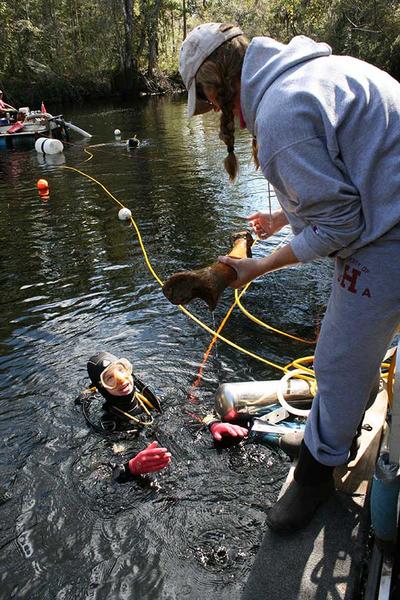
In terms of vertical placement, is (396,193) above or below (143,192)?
above

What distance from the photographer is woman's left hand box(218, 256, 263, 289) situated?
244cm

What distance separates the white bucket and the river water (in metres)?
6.69

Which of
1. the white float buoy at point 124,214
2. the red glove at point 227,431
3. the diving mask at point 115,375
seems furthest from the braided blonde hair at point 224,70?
the white float buoy at point 124,214

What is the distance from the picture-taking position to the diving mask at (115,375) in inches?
168

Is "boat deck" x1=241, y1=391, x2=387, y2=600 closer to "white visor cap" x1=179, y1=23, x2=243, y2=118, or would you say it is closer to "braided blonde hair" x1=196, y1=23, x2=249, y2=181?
A: "braided blonde hair" x1=196, y1=23, x2=249, y2=181

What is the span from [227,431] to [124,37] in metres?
40.8

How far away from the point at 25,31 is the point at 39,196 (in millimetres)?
27003

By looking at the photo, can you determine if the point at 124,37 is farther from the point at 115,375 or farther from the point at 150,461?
the point at 150,461

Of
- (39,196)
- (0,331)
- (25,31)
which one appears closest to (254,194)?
(39,196)

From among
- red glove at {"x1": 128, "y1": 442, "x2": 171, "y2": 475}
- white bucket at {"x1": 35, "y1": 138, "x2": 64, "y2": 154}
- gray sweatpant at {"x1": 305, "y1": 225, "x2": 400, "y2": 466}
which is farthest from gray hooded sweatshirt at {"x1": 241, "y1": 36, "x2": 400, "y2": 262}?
white bucket at {"x1": 35, "y1": 138, "x2": 64, "y2": 154}

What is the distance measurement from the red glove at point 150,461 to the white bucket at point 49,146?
51.7 feet

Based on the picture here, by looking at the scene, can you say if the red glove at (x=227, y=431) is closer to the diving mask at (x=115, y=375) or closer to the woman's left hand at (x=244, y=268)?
the diving mask at (x=115, y=375)

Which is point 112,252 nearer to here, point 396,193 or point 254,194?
point 254,194

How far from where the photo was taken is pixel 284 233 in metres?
8.38
